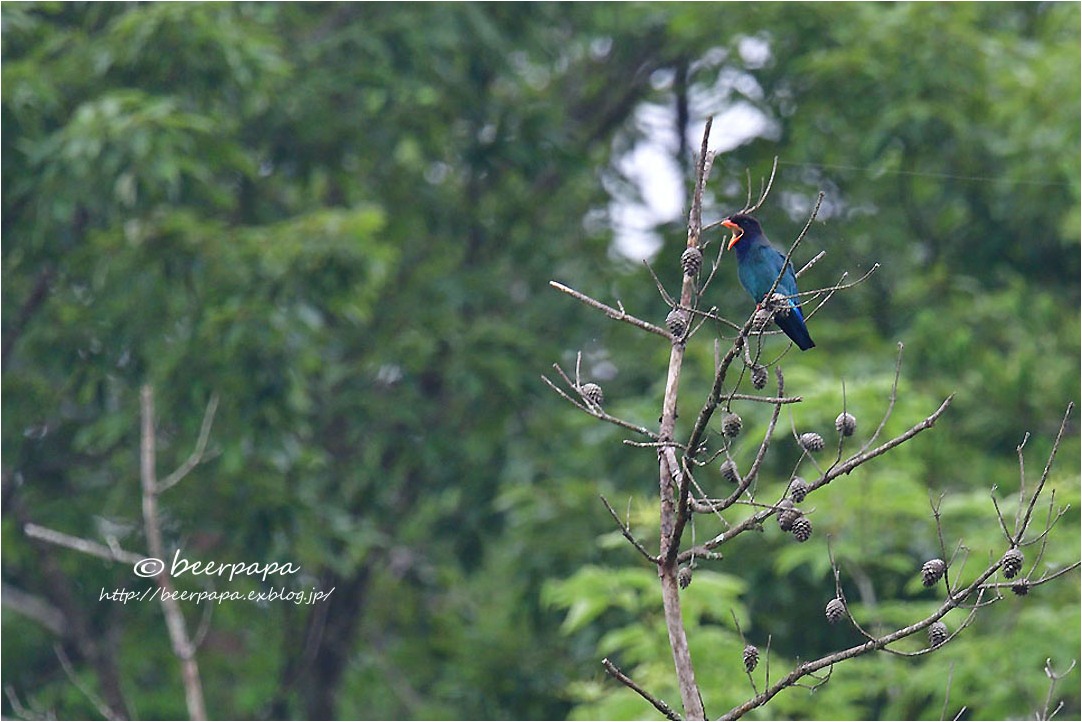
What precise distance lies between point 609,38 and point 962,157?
2.64 metres

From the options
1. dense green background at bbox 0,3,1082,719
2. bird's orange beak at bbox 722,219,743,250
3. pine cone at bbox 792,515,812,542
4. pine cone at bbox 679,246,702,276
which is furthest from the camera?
dense green background at bbox 0,3,1082,719

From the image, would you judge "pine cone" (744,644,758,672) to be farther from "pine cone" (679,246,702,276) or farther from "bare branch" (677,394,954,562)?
"pine cone" (679,246,702,276)

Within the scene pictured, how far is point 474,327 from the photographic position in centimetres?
861

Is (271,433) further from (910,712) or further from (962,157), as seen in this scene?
(962,157)

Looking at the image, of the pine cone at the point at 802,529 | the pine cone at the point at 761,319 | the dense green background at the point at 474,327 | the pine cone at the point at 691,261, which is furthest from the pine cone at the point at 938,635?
the dense green background at the point at 474,327

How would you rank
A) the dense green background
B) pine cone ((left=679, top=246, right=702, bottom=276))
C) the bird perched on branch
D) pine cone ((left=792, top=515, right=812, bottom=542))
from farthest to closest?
the dense green background → the bird perched on branch → pine cone ((left=679, top=246, right=702, bottom=276)) → pine cone ((left=792, top=515, right=812, bottom=542))

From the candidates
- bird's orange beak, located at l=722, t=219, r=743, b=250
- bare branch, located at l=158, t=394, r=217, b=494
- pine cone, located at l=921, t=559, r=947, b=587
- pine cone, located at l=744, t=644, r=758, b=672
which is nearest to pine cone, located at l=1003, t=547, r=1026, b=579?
pine cone, located at l=921, t=559, r=947, b=587

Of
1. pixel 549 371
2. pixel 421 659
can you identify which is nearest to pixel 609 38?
Result: pixel 549 371

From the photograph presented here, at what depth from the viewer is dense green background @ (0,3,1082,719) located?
6.82 meters

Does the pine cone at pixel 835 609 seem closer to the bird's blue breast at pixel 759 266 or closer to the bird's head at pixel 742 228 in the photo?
the bird's blue breast at pixel 759 266

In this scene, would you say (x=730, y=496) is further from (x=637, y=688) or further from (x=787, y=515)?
(x=637, y=688)

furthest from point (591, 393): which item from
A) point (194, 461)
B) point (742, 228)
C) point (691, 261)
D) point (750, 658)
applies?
point (742, 228)

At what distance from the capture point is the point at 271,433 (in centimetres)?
734

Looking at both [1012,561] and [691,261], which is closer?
[1012,561]
